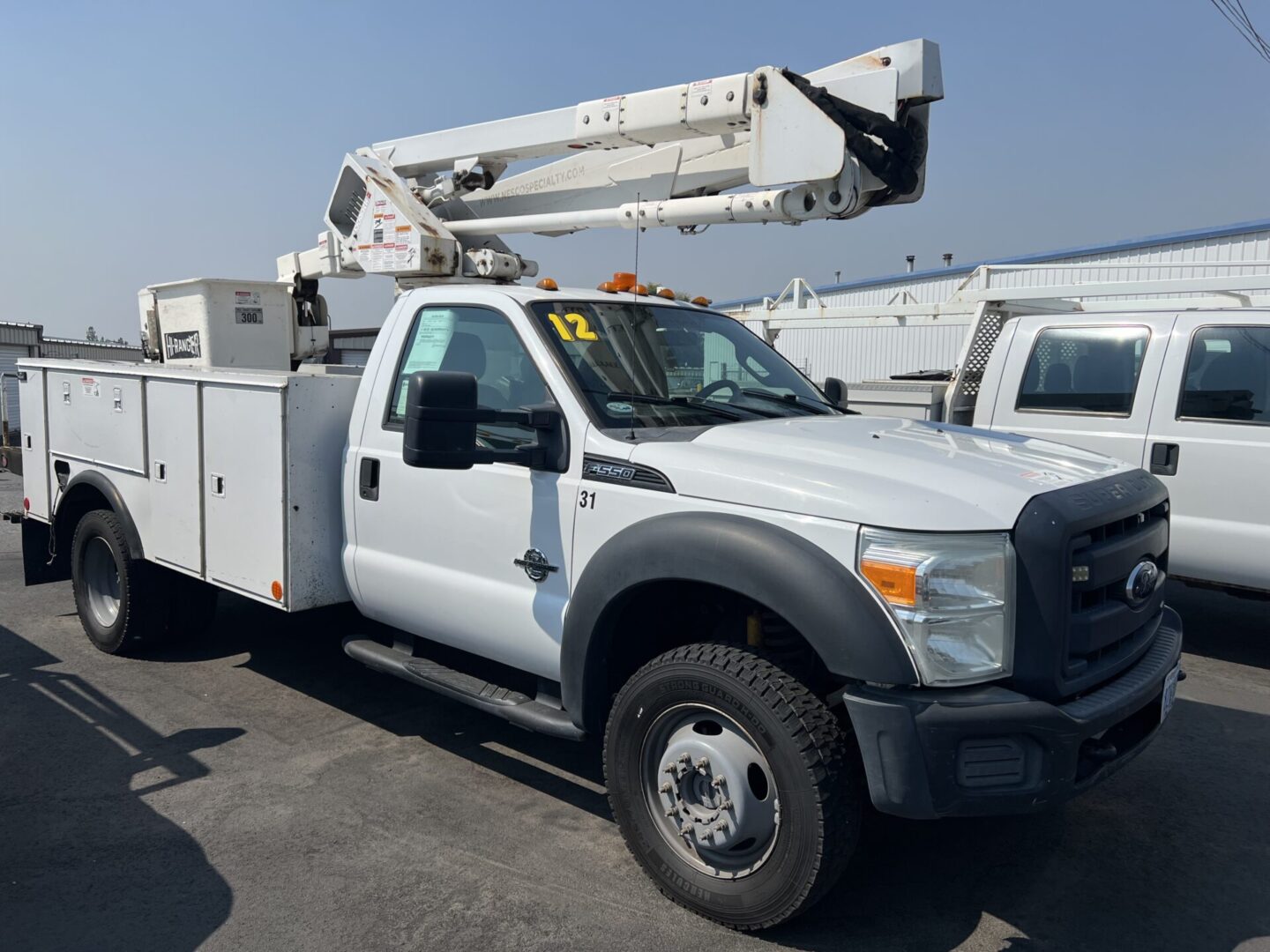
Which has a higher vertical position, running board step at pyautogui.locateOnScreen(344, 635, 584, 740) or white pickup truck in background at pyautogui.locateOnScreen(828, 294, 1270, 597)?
white pickup truck in background at pyautogui.locateOnScreen(828, 294, 1270, 597)

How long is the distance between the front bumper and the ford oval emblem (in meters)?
0.51

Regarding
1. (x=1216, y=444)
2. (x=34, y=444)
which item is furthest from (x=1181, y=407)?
(x=34, y=444)

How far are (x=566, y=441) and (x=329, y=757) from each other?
6.44 ft

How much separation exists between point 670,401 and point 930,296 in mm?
19641

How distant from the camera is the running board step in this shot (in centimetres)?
366

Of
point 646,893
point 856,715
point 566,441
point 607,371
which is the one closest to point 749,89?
point 607,371

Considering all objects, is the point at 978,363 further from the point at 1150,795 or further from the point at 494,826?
the point at 494,826

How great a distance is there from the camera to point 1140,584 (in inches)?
130

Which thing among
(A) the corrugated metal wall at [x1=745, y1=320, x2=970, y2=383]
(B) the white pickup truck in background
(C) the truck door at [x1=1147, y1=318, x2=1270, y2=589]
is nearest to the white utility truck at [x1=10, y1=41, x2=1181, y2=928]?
(B) the white pickup truck in background

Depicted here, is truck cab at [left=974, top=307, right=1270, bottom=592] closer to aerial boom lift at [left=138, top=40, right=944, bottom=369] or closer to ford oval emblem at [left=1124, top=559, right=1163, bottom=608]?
aerial boom lift at [left=138, top=40, right=944, bottom=369]

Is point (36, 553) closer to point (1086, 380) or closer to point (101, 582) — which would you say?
point (101, 582)

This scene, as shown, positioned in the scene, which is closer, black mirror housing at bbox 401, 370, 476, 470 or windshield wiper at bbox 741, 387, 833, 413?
black mirror housing at bbox 401, 370, 476, 470

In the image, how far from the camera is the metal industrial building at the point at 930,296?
9023 mm

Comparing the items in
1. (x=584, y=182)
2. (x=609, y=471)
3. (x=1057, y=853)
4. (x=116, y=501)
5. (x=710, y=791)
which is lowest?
(x=1057, y=853)
